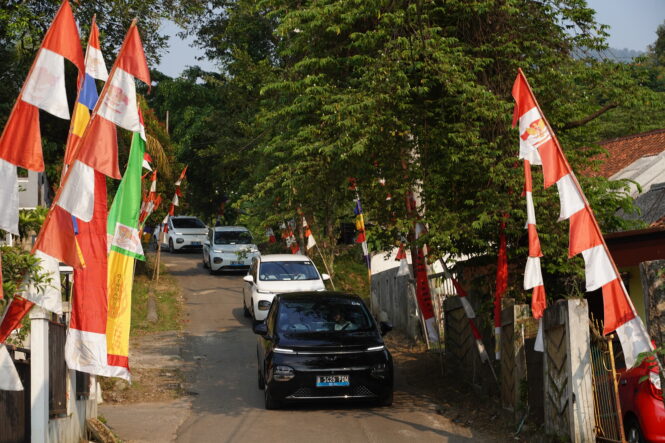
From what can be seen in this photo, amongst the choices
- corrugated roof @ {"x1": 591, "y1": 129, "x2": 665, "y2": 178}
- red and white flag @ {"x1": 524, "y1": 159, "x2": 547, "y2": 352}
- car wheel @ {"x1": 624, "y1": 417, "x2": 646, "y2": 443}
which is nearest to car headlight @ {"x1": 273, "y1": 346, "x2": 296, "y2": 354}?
red and white flag @ {"x1": 524, "y1": 159, "x2": 547, "y2": 352}

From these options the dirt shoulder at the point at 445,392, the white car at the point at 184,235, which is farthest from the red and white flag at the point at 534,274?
the white car at the point at 184,235

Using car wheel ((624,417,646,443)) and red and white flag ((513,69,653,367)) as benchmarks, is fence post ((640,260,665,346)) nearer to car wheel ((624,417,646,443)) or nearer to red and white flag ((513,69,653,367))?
red and white flag ((513,69,653,367))

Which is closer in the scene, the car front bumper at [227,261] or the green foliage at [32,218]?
the green foliage at [32,218]

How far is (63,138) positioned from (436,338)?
1843 centimetres

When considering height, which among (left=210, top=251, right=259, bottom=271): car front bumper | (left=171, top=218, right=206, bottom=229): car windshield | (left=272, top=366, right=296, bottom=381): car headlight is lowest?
(left=272, top=366, right=296, bottom=381): car headlight

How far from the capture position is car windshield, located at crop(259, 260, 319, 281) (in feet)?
69.9

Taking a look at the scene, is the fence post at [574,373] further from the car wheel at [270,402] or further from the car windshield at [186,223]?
the car windshield at [186,223]

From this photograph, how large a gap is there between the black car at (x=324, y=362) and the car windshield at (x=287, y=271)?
7.77 meters

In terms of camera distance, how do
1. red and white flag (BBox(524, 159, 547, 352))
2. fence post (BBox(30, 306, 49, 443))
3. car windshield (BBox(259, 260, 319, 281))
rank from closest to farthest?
fence post (BBox(30, 306, 49, 443)) < red and white flag (BBox(524, 159, 547, 352)) < car windshield (BBox(259, 260, 319, 281))

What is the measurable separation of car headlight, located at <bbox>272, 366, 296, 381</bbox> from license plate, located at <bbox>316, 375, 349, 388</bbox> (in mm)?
384

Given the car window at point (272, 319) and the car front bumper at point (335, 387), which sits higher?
the car window at point (272, 319)

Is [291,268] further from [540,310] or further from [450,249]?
[540,310]

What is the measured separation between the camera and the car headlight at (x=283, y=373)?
12375 mm

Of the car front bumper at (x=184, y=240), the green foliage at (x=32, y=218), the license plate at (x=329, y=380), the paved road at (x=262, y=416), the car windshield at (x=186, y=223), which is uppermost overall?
the car windshield at (x=186, y=223)
